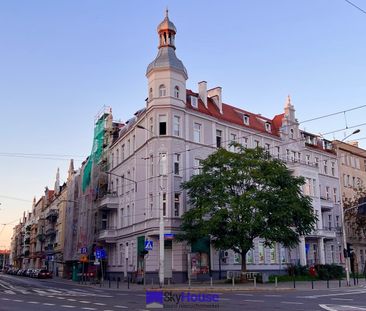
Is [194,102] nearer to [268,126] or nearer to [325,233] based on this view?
[268,126]

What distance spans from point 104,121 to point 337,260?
3593 centimetres

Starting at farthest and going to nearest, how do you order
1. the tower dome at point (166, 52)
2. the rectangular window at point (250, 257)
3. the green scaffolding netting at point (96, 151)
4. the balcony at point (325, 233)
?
the green scaffolding netting at point (96, 151) < the balcony at point (325, 233) < the rectangular window at point (250, 257) < the tower dome at point (166, 52)

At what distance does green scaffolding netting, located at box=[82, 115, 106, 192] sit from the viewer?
57938 mm

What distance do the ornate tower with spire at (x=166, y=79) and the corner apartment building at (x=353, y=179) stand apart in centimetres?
2864

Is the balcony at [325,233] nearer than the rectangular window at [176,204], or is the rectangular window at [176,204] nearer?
the rectangular window at [176,204]

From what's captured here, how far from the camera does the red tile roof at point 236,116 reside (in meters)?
47.4

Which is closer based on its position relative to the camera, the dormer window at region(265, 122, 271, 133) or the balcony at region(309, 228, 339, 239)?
the balcony at region(309, 228, 339, 239)

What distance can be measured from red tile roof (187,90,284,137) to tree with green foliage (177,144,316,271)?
895 centimetres

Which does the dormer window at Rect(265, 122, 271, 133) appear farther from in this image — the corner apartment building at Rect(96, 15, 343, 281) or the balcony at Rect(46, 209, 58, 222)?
the balcony at Rect(46, 209, 58, 222)

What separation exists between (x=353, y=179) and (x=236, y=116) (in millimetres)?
26849

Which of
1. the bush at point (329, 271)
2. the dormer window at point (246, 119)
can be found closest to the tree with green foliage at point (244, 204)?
the bush at point (329, 271)

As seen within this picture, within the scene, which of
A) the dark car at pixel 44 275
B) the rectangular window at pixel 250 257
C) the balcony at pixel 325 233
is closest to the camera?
the rectangular window at pixel 250 257

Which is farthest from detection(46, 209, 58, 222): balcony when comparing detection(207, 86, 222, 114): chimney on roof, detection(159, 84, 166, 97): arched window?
detection(159, 84, 166, 97): arched window

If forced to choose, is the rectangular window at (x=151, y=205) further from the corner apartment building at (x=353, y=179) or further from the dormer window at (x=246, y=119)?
the corner apartment building at (x=353, y=179)
